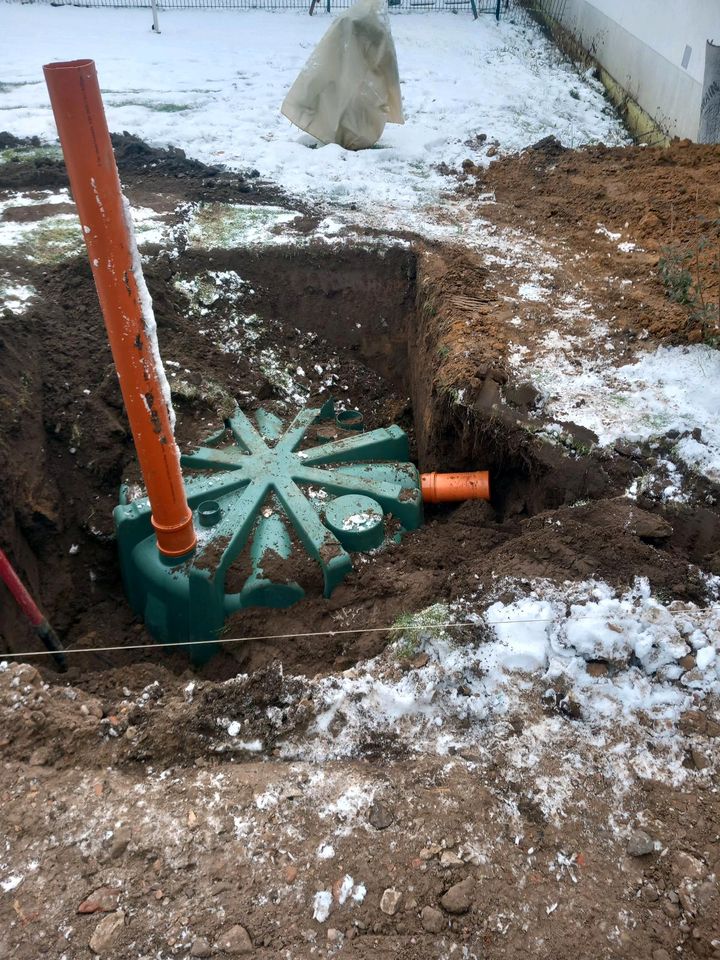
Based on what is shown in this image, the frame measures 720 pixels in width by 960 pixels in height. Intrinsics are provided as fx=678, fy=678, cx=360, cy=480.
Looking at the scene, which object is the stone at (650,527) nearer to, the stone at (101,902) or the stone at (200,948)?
the stone at (200,948)

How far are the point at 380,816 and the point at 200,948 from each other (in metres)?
0.60

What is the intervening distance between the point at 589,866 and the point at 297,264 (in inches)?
179

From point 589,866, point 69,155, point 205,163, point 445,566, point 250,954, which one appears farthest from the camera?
point 205,163

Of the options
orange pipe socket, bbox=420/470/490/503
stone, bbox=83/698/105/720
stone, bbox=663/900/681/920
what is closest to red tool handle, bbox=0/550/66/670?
stone, bbox=83/698/105/720

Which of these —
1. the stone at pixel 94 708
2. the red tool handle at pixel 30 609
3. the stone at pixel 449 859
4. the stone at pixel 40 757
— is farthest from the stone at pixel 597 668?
the red tool handle at pixel 30 609

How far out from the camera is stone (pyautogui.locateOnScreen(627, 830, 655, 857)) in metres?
2.02

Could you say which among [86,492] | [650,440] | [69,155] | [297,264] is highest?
[69,155]

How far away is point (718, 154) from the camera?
6141mm

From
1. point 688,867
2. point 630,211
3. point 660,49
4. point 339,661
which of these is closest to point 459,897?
point 688,867

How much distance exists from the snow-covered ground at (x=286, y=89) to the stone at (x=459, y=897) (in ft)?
16.3

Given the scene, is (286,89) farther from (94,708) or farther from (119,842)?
(119,842)

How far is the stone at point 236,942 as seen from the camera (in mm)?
1782

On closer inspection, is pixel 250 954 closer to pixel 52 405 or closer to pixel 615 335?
pixel 52 405

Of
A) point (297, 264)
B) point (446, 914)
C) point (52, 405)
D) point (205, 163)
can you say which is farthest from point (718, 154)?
point (446, 914)
